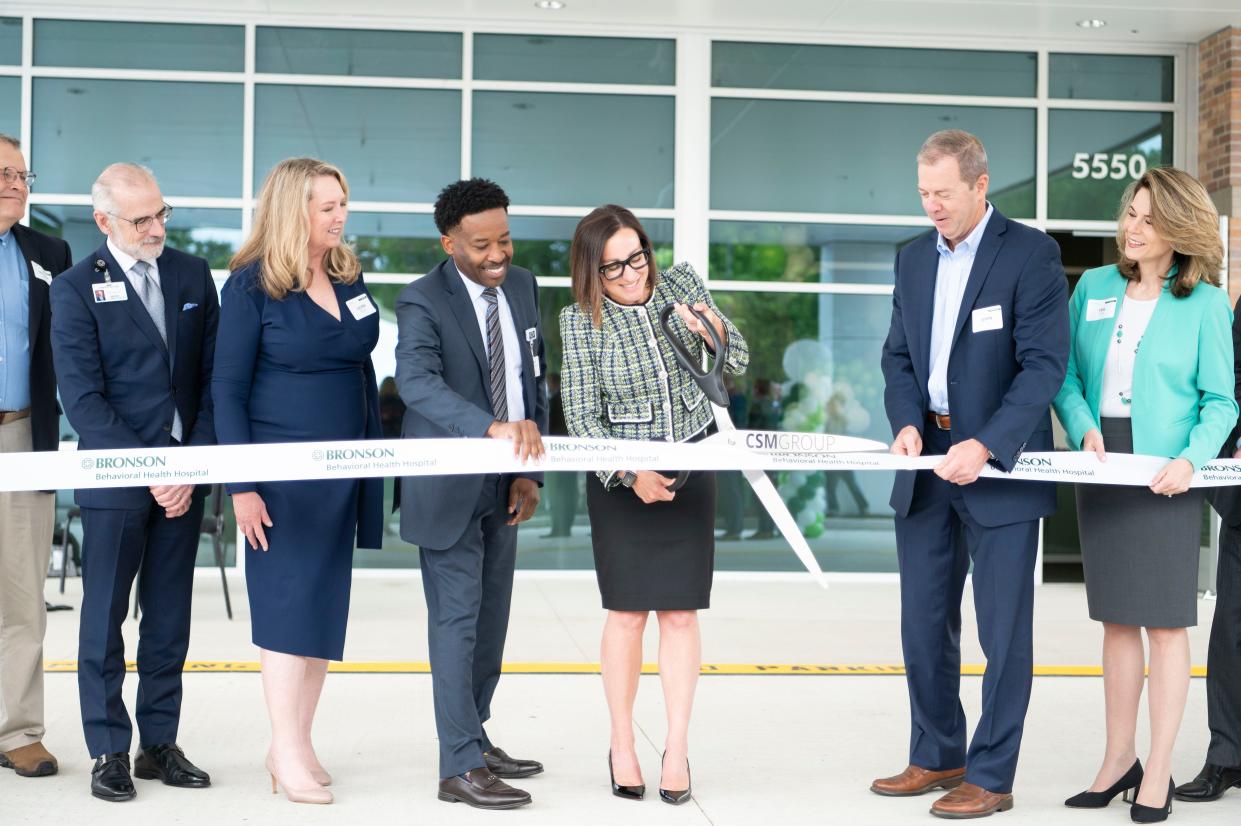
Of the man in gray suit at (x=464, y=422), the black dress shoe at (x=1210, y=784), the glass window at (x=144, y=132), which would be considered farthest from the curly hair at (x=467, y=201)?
the glass window at (x=144, y=132)

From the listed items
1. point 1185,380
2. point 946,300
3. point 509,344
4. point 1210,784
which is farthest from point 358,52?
point 1210,784

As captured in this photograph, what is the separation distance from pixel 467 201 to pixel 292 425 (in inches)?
34.0

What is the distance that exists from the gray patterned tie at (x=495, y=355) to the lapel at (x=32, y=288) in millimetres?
1522

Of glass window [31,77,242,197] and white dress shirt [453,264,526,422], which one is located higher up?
glass window [31,77,242,197]

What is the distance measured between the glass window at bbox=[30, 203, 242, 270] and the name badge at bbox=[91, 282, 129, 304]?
18.4ft

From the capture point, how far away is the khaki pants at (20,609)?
13.4 feet

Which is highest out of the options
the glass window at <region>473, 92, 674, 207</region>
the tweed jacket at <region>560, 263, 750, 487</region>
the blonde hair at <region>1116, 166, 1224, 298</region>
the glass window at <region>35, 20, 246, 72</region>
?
the glass window at <region>35, 20, 246, 72</region>

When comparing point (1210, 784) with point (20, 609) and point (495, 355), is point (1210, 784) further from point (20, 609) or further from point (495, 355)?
point (20, 609)

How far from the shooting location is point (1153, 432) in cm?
373

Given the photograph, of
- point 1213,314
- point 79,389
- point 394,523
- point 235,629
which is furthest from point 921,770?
point 394,523

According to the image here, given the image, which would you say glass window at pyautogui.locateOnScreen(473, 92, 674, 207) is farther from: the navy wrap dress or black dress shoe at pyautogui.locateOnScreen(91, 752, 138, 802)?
black dress shoe at pyautogui.locateOnScreen(91, 752, 138, 802)

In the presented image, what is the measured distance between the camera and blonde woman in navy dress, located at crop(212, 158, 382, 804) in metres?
3.79

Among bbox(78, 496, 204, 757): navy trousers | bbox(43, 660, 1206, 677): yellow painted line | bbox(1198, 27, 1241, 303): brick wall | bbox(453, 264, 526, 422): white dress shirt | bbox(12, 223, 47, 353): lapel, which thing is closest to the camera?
bbox(78, 496, 204, 757): navy trousers

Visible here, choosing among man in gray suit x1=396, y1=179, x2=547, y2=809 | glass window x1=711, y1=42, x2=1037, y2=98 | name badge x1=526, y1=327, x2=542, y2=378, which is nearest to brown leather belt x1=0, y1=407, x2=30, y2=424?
man in gray suit x1=396, y1=179, x2=547, y2=809
